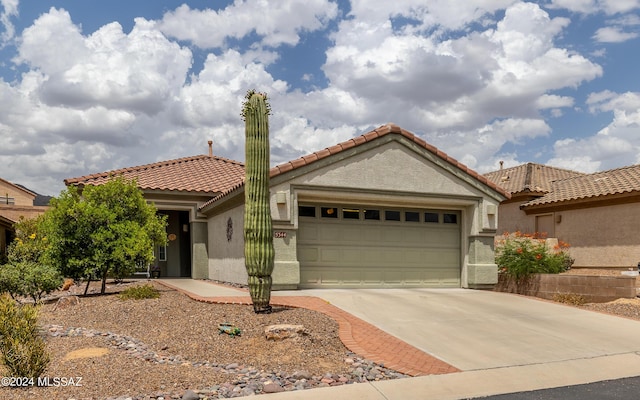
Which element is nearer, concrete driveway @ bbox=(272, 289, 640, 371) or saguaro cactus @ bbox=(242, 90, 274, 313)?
concrete driveway @ bbox=(272, 289, 640, 371)

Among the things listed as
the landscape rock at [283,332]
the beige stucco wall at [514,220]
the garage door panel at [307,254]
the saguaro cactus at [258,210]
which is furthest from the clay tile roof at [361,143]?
the beige stucco wall at [514,220]

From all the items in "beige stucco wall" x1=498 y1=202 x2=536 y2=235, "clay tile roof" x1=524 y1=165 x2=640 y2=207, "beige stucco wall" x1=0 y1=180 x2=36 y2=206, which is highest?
"beige stucco wall" x1=0 y1=180 x2=36 y2=206

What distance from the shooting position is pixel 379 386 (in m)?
6.29

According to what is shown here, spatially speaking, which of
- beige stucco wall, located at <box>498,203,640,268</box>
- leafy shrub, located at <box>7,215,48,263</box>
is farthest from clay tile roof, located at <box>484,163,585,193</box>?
leafy shrub, located at <box>7,215,48,263</box>

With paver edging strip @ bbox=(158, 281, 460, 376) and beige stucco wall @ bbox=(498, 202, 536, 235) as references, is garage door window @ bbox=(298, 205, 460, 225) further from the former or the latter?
beige stucco wall @ bbox=(498, 202, 536, 235)

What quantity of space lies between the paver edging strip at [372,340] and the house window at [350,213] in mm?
3837

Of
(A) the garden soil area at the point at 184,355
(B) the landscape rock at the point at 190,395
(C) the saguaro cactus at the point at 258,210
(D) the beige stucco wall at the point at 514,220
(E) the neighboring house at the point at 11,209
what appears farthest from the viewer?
(E) the neighboring house at the point at 11,209

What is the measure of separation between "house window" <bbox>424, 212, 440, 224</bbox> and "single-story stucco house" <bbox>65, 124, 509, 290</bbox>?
1.2 inches

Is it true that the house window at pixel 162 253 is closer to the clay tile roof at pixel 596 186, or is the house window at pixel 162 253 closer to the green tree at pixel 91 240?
the green tree at pixel 91 240

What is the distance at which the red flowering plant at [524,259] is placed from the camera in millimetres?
15297

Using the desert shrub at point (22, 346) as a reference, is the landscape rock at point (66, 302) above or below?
below

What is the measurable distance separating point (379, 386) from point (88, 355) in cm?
430

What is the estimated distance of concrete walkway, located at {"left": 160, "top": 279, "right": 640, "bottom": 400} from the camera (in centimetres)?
645

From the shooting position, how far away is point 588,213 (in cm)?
1986
